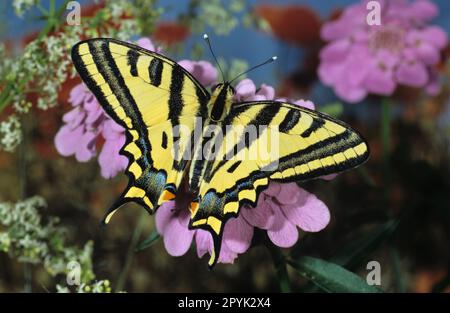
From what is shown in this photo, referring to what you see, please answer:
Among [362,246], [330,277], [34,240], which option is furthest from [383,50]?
[34,240]

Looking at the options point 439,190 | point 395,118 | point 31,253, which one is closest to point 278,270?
point 31,253

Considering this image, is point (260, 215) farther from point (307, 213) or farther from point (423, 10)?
point (423, 10)

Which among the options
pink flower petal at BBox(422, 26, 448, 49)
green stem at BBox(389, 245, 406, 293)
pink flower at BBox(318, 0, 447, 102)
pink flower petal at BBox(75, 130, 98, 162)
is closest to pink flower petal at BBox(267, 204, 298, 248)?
pink flower petal at BBox(75, 130, 98, 162)

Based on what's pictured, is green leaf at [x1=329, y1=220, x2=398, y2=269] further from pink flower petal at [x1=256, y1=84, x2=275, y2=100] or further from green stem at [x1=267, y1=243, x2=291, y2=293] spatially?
pink flower petal at [x1=256, y1=84, x2=275, y2=100]

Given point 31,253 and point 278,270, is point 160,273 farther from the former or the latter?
point 278,270

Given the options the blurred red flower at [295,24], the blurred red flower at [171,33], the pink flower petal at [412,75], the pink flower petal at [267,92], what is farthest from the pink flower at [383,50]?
the pink flower petal at [267,92]

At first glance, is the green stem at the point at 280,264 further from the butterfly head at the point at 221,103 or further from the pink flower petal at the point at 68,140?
the pink flower petal at the point at 68,140
